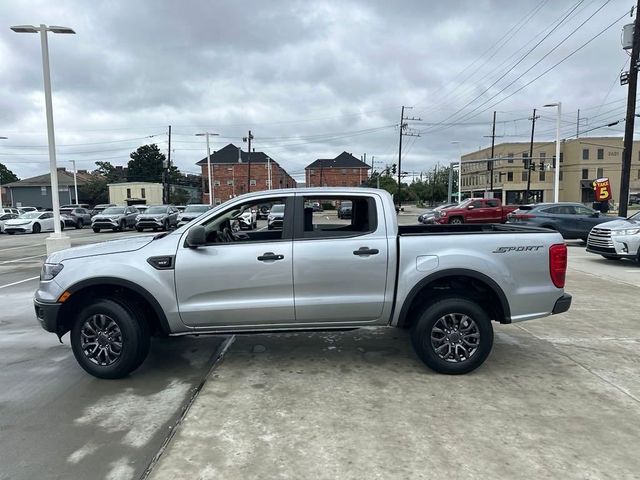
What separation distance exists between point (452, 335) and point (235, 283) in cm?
214

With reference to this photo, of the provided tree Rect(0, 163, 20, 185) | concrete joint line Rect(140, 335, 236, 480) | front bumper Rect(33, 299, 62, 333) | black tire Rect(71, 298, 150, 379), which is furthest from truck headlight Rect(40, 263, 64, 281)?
tree Rect(0, 163, 20, 185)

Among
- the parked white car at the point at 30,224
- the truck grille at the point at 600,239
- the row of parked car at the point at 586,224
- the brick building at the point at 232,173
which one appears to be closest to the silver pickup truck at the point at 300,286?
the row of parked car at the point at 586,224

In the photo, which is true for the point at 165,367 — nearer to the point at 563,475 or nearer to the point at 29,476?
the point at 29,476

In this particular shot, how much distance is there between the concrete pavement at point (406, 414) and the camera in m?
2.98

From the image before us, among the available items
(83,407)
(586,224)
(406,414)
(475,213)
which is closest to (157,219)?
(475,213)

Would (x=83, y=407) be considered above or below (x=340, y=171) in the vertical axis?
below

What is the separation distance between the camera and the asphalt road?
3082mm

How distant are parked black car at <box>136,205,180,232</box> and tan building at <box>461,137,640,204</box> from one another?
66.4 m

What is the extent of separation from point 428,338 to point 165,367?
8.90 ft

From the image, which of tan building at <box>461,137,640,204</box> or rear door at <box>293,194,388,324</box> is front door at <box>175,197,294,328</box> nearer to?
rear door at <box>293,194,388,324</box>

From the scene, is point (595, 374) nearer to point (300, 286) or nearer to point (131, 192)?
point (300, 286)

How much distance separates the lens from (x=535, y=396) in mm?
4016

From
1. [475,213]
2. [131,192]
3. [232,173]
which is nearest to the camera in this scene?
[475,213]

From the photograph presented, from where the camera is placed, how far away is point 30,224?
94.9 feet
